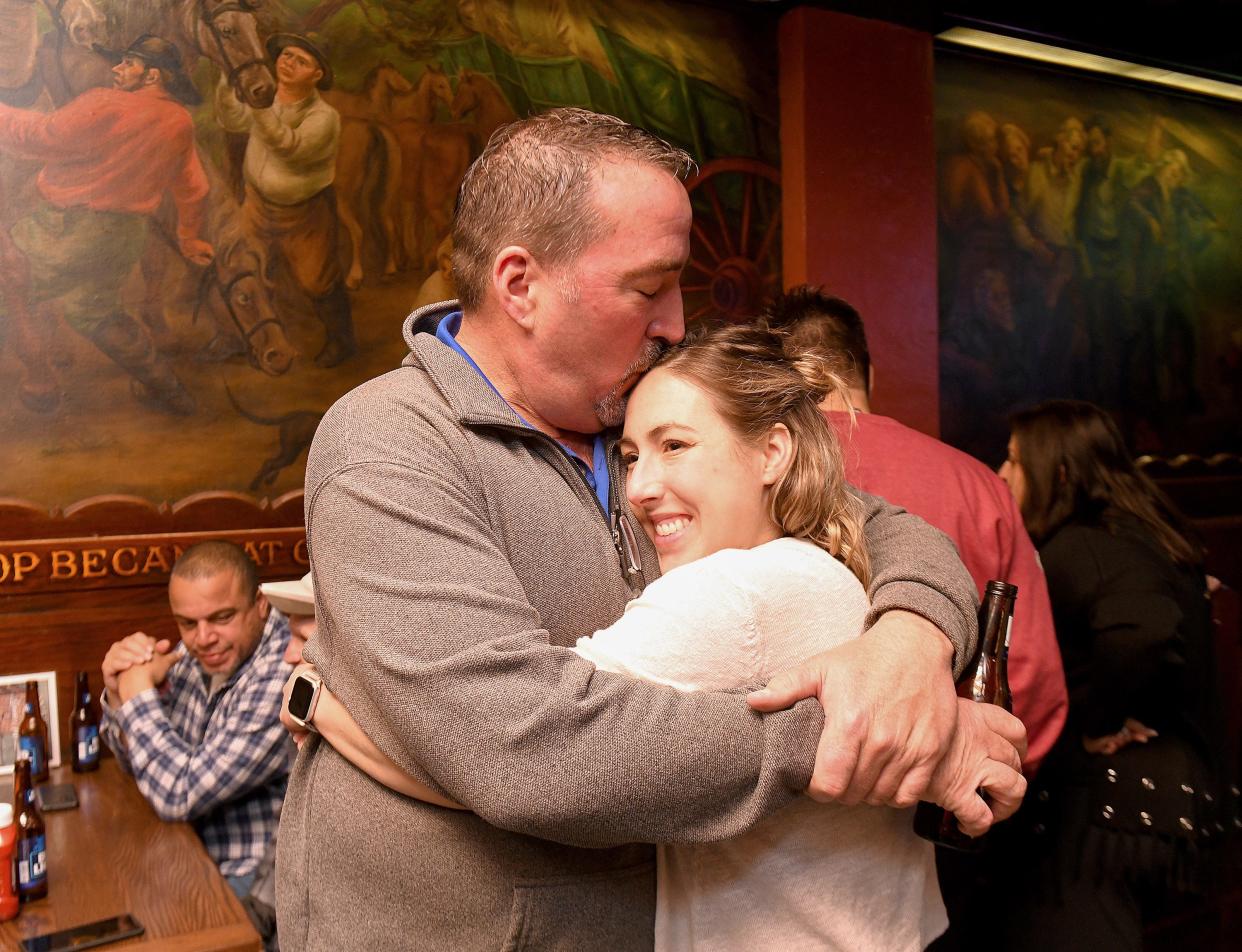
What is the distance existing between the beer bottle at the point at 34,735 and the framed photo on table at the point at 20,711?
0.05m

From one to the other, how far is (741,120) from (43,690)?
364cm

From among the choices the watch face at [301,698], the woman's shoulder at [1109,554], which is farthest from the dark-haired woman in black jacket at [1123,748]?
the watch face at [301,698]

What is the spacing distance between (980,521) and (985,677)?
0.80m

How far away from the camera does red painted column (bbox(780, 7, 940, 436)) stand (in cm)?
477

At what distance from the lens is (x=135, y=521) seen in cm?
376

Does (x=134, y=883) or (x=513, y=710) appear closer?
(x=513, y=710)

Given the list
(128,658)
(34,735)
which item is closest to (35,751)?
(34,735)

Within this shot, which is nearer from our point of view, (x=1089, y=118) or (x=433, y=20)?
(x=433, y=20)

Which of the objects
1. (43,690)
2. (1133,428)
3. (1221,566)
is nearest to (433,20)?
(43,690)

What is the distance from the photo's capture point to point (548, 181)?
1.55m

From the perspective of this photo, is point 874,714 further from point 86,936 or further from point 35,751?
point 35,751

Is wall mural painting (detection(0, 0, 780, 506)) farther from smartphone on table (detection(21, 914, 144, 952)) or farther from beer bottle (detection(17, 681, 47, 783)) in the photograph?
smartphone on table (detection(21, 914, 144, 952))

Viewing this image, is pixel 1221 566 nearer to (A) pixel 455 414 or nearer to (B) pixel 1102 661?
(B) pixel 1102 661

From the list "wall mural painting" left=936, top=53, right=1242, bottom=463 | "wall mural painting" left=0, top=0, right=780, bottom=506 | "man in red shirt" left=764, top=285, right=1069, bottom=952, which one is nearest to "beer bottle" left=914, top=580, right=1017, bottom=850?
"man in red shirt" left=764, top=285, right=1069, bottom=952
